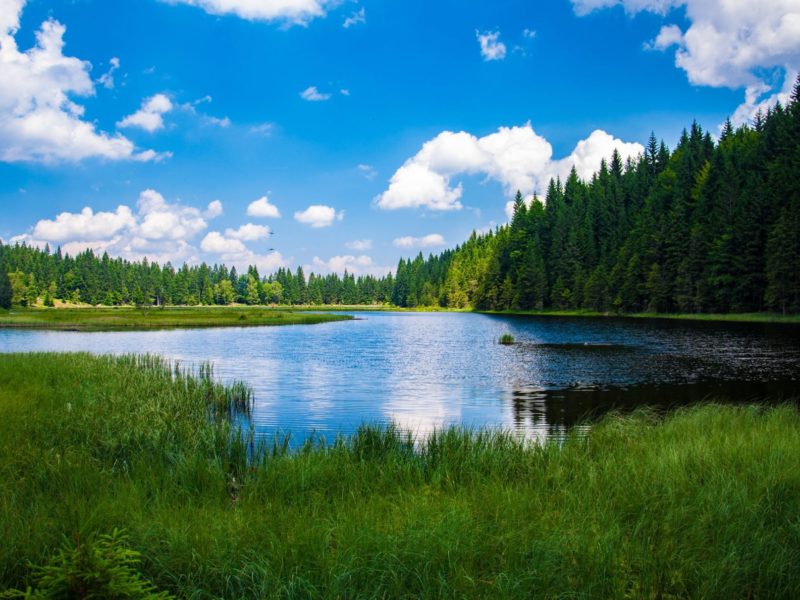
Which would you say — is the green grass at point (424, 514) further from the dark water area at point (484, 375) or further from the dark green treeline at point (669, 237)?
the dark green treeline at point (669, 237)

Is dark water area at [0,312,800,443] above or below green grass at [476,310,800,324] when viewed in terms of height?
below

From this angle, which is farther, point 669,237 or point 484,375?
point 669,237

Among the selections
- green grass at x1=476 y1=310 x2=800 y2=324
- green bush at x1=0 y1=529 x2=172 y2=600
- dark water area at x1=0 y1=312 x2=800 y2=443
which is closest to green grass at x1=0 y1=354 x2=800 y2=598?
green bush at x1=0 y1=529 x2=172 y2=600

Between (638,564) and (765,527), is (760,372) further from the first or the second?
(638,564)

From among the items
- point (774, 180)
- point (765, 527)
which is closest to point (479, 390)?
point (765, 527)

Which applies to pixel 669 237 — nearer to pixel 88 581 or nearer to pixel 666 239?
pixel 666 239

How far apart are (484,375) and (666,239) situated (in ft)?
249

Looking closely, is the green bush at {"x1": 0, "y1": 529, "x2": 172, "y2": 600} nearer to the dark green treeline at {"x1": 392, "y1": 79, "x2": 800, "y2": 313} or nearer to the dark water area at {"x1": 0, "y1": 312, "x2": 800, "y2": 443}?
the dark water area at {"x1": 0, "y1": 312, "x2": 800, "y2": 443}

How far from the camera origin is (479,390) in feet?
87.7

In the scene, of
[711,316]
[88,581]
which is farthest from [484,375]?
[711,316]

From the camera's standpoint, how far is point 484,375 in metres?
31.8

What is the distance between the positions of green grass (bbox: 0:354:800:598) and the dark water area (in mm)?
5850

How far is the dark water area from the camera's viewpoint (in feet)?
68.0

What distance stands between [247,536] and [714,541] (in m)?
5.70
